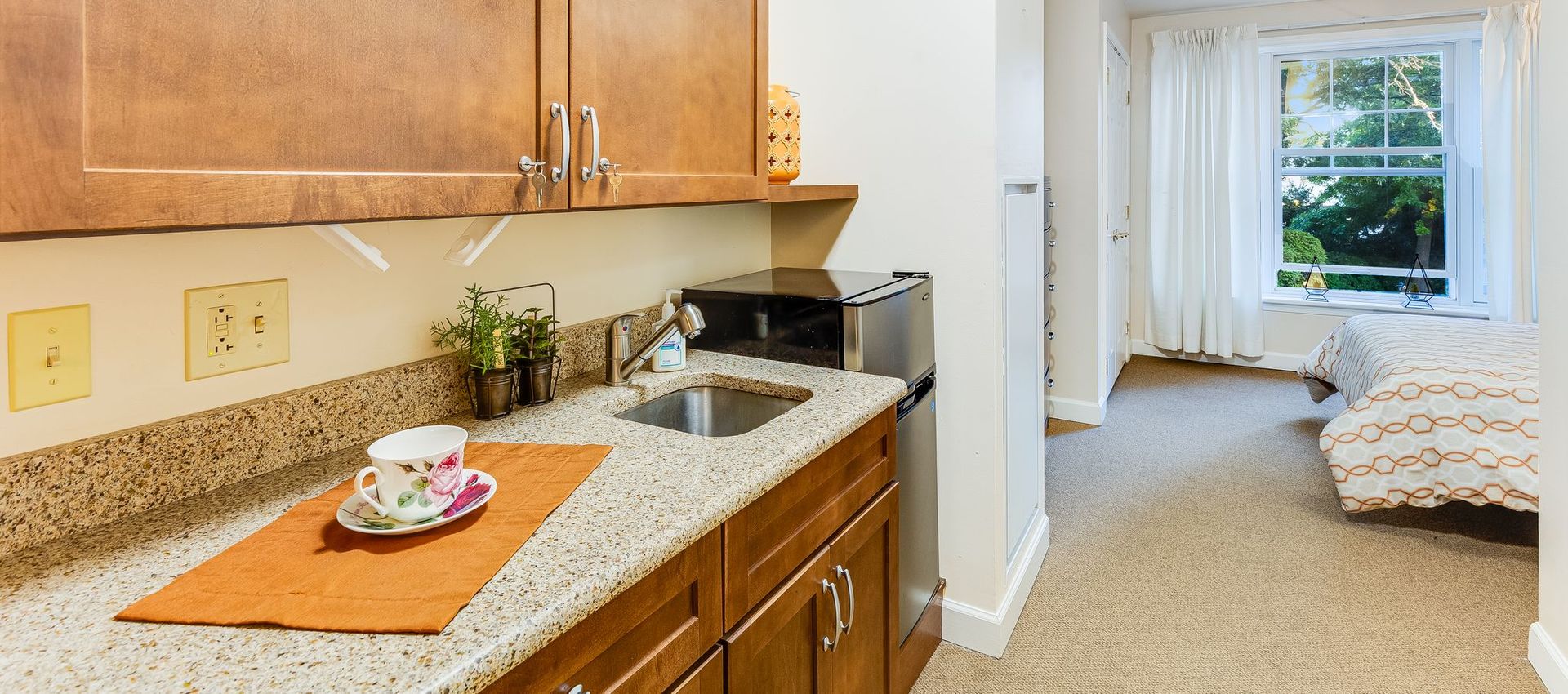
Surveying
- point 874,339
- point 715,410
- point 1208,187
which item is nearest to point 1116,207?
point 1208,187

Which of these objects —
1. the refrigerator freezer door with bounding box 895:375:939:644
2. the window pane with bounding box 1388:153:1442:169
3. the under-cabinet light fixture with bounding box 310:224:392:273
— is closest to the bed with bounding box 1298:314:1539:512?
the refrigerator freezer door with bounding box 895:375:939:644

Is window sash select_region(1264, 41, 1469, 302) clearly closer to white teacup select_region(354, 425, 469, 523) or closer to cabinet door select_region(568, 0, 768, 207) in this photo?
cabinet door select_region(568, 0, 768, 207)

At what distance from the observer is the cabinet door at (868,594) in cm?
142

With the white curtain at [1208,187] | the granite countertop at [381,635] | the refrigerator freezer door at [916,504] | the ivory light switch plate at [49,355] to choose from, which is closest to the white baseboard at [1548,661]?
the refrigerator freezer door at [916,504]

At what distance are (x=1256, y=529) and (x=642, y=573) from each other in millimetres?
2629

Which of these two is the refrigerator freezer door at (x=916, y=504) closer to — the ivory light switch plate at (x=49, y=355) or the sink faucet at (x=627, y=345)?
the sink faucet at (x=627, y=345)

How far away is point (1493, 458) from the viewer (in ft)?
8.35

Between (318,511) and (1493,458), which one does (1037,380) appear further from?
(318,511)

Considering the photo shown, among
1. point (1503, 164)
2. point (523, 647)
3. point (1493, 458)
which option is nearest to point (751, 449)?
point (523, 647)

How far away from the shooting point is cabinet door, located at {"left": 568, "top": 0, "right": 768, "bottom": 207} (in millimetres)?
1144

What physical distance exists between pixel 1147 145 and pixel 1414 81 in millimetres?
1465

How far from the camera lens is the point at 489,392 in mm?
1374

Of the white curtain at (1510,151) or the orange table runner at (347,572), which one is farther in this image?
the white curtain at (1510,151)

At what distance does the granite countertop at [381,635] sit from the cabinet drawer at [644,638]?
0.11 feet
